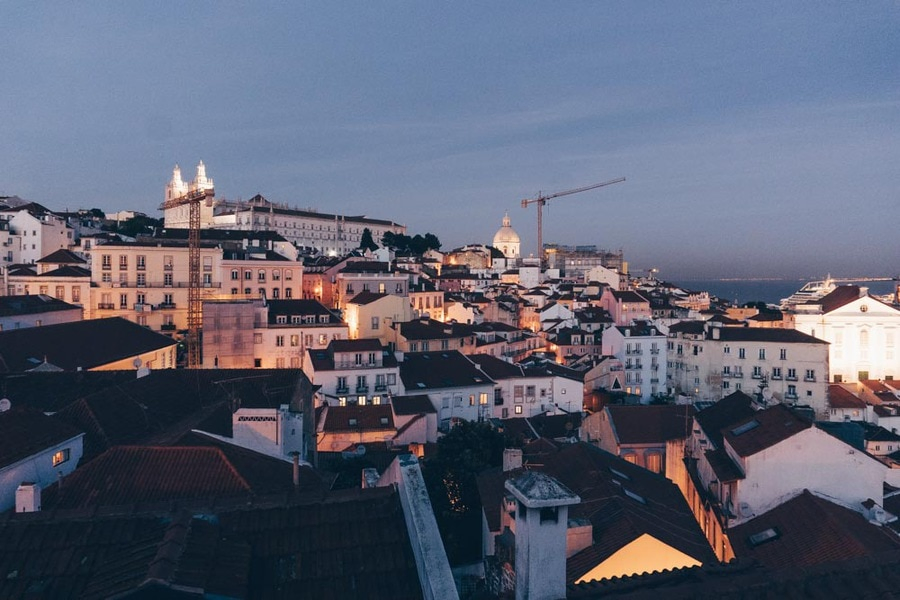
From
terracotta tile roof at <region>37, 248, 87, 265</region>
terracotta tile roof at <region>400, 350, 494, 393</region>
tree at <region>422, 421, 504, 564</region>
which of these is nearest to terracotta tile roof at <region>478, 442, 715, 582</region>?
tree at <region>422, 421, 504, 564</region>

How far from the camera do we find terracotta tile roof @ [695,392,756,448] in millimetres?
19281

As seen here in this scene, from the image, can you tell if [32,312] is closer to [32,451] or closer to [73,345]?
[73,345]

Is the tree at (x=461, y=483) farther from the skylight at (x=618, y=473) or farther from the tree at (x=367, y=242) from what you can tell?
the tree at (x=367, y=242)

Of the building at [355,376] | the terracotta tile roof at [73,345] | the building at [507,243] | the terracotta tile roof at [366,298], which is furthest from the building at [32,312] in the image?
the building at [507,243]

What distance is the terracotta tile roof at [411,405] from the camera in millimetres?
28270

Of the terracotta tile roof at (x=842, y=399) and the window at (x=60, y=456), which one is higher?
the window at (x=60, y=456)

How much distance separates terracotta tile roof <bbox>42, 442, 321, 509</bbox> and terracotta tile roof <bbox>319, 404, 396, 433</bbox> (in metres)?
15.2

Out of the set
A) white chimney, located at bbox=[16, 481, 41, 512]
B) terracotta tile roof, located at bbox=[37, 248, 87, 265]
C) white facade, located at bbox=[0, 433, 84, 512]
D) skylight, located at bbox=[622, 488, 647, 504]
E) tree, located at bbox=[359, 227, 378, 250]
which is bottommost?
skylight, located at bbox=[622, 488, 647, 504]

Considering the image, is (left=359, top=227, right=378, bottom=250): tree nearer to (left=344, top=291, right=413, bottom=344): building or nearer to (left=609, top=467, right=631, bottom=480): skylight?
(left=344, top=291, right=413, bottom=344): building

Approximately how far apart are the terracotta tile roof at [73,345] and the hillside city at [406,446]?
16 cm

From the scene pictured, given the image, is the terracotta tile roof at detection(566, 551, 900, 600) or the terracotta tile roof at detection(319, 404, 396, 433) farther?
the terracotta tile roof at detection(319, 404, 396, 433)

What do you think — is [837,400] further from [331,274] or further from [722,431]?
[331,274]

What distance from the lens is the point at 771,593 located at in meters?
5.00

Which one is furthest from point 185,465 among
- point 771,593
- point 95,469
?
point 771,593
